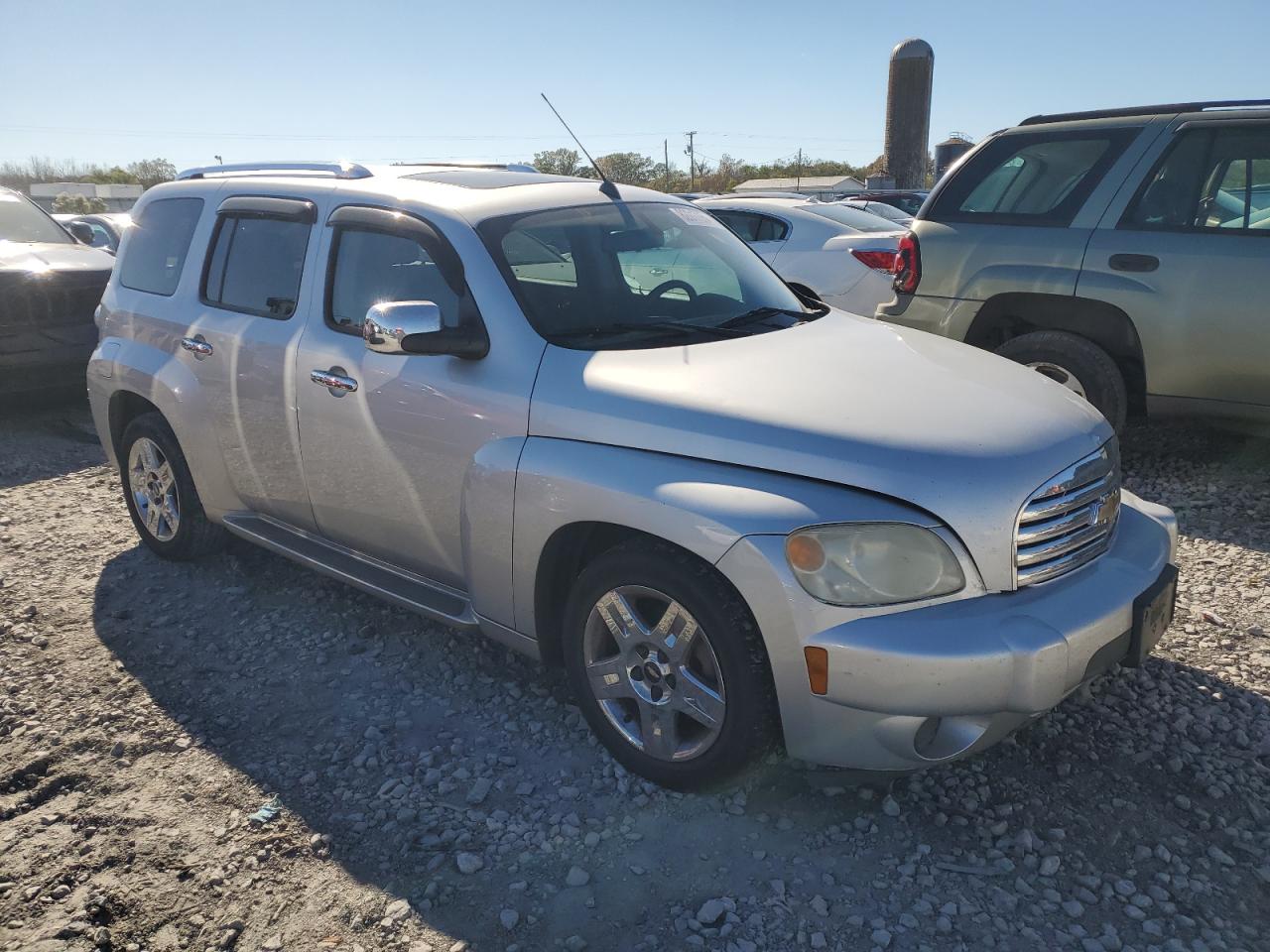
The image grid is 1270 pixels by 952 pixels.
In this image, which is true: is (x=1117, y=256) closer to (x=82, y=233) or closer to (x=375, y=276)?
(x=375, y=276)

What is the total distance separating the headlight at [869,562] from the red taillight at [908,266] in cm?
374

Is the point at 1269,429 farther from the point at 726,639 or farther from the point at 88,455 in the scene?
the point at 88,455

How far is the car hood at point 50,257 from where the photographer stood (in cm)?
768

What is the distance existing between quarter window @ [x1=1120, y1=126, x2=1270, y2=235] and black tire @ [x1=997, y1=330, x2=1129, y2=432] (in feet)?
2.18

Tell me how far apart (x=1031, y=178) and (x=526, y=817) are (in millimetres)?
4590

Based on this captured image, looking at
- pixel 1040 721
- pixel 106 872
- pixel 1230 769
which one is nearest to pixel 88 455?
pixel 106 872

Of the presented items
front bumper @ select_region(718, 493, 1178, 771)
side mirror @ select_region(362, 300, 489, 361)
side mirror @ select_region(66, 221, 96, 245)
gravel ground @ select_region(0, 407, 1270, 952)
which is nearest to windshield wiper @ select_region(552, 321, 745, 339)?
side mirror @ select_region(362, 300, 489, 361)

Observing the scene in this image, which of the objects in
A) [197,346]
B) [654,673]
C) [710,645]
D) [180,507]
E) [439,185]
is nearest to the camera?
[710,645]

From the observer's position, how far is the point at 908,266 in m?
5.97

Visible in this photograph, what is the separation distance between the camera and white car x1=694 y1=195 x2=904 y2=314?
26.4 feet

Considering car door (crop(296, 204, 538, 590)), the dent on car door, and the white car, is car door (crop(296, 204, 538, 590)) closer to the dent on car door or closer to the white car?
the dent on car door

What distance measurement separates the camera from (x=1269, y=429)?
16.7 ft

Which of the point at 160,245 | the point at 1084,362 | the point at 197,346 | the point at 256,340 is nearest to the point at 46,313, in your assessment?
the point at 160,245

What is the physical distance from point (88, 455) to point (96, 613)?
307cm
